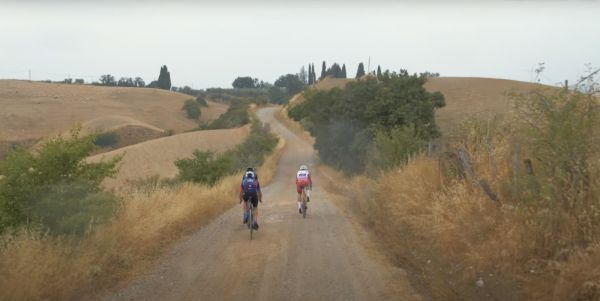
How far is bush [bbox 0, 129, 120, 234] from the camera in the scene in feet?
32.5

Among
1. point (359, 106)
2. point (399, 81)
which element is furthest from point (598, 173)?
point (359, 106)

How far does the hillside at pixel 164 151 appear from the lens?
54.7 metres

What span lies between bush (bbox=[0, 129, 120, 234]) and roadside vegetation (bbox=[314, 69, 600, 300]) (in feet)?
19.1

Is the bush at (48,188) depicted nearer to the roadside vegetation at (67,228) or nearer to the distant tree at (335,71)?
the roadside vegetation at (67,228)

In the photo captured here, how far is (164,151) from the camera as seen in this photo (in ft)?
214

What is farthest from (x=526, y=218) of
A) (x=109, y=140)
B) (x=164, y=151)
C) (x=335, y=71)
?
(x=335, y=71)

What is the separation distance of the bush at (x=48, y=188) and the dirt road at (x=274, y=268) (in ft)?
5.66

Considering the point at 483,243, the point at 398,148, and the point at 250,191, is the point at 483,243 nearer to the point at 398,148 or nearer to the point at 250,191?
the point at 250,191

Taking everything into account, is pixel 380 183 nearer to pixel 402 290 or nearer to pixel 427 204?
pixel 427 204

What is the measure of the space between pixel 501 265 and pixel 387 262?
2.66 m

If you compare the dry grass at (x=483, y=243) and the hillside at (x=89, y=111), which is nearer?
the dry grass at (x=483, y=243)

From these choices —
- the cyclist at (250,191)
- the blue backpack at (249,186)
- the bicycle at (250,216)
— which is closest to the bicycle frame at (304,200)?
the cyclist at (250,191)

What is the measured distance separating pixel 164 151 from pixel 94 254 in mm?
57088

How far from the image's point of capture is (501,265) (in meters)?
8.23
